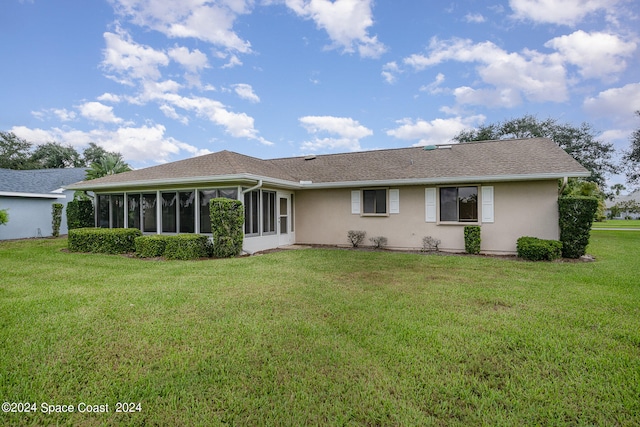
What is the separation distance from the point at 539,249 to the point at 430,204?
11.7 ft

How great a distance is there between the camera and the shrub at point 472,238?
10422mm

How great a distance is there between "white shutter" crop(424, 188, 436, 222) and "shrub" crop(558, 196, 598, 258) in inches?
145

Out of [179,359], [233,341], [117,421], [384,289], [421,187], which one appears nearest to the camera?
[117,421]

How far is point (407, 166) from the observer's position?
12320 millimetres

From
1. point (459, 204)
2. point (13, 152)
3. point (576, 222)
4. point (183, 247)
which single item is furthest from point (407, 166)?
point (13, 152)

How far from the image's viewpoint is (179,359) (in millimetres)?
3145

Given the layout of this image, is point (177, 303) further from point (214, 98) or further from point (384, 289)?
point (214, 98)

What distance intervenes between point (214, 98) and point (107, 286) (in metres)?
12.2

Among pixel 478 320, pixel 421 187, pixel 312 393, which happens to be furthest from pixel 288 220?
pixel 312 393

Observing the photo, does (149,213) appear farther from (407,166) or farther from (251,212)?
(407,166)

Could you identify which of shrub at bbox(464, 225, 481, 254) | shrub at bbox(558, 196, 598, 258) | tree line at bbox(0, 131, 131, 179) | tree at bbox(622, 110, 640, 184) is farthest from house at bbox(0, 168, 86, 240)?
tree at bbox(622, 110, 640, 184)

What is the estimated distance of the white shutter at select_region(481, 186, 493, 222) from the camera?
10.6 meters

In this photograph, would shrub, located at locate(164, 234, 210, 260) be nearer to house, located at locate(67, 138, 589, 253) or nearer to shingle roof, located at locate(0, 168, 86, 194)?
house, located at locate(67, 138, 589, 253)

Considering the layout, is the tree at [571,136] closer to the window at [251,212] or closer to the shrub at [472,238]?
the shrub at [472,238]
